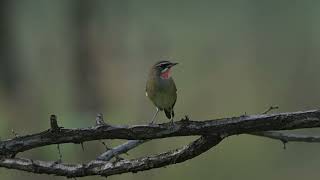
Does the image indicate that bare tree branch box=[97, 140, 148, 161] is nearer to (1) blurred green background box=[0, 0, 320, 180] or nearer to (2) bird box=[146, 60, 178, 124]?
(2) bird box=[146, 60, 178, 124]

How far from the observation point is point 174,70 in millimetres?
11211

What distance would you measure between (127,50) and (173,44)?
936 mm

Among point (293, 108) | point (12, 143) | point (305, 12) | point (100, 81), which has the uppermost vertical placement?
point (305, 12)

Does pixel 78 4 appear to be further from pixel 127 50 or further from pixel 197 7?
pixel 197 7

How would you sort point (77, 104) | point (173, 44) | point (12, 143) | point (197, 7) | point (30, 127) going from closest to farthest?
point (12, 143) → point (30, 127) → point (77, 104) → point (173, 44) → point (197, 7)

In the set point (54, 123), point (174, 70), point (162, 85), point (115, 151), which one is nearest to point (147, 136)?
point (54, 123)

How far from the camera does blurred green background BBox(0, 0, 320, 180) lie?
9.49m

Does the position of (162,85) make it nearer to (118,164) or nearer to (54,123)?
(118,164)

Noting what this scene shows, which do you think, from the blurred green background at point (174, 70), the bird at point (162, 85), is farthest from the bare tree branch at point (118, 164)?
the blurred green background at point (174, 70)

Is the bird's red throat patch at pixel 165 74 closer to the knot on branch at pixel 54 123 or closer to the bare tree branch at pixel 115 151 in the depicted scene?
the bare tree branch at pixel 115 151

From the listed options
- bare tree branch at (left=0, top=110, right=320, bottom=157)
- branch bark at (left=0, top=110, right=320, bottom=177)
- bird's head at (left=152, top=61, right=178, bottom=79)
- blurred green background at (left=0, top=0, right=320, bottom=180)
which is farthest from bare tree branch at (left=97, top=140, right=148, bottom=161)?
blurred green background at (left=0, top=0, right=320, bottom=180)

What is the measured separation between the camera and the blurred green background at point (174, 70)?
31.1 ft

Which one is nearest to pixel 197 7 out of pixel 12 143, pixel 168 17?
pixel 168 17

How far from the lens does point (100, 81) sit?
1066cm
